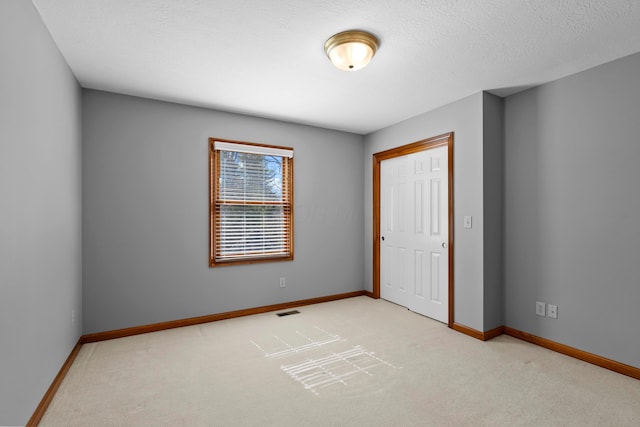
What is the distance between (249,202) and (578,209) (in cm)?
337

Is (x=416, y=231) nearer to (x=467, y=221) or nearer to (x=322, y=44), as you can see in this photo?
(x=467, y=221)

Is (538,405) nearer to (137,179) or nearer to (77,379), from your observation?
(77,379)

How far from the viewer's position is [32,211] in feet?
6.14

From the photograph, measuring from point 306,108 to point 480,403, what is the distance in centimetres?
322

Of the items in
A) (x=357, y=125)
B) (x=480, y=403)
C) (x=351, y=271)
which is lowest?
(x=480, y=403)

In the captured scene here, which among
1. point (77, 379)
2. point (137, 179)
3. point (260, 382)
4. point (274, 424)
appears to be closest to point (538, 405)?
point (274, 424)

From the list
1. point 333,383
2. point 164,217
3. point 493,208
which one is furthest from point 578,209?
point 164,217

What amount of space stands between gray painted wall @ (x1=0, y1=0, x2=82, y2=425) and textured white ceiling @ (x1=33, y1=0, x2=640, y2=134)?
370 mm

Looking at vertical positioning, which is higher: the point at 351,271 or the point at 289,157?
the point at 289,157

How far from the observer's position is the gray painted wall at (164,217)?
3.16m

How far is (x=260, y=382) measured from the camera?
236 cm

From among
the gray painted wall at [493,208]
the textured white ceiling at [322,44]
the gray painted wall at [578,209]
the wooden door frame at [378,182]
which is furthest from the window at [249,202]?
the gray painted wall at [578,209]

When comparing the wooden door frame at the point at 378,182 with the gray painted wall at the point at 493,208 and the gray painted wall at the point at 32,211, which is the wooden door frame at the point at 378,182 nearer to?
the gray painted wall at the point at 493,208

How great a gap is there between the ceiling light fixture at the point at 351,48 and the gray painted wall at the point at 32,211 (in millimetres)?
1782
